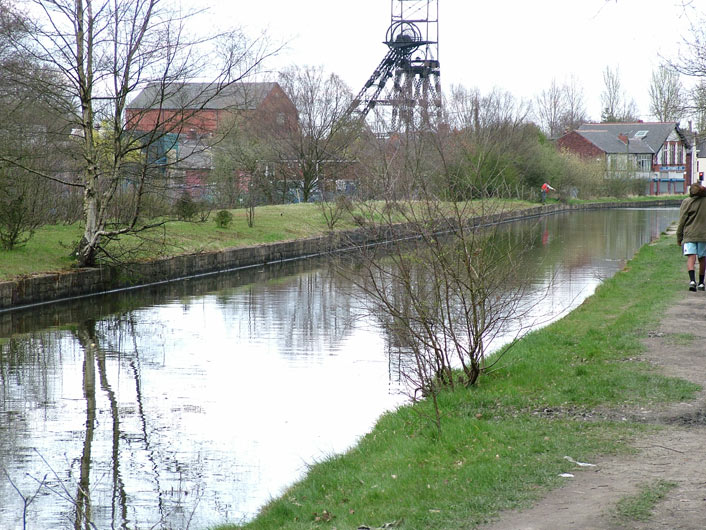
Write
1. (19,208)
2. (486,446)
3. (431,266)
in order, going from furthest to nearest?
1. (19,208)
2. (431,266)
3. (486,446)

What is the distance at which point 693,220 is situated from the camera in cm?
1313

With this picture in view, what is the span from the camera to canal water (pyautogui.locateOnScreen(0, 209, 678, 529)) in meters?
6.97

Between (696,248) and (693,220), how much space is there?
1.59ft

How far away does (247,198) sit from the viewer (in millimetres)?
33875

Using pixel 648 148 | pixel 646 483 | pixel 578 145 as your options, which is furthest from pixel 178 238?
pixel 648 148

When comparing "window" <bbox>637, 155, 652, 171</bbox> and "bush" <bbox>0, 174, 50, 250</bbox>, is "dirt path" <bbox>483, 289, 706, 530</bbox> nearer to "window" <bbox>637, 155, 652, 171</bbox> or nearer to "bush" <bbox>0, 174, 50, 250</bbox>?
"bush" <bbox>0, 174, 50, 250</bbox>

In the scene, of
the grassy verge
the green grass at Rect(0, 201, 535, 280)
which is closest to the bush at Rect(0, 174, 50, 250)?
the green grass at Rect(0, 201, 535, 280)

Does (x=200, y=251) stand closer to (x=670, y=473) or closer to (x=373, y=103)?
(x=670, y=473)

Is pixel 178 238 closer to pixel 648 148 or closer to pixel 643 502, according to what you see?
pixel 643 502

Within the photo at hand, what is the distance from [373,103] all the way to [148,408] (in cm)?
3548

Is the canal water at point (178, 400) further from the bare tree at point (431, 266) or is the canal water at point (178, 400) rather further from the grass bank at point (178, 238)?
the grass bank at point (178, 238)

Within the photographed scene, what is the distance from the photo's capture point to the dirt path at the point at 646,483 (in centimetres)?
473

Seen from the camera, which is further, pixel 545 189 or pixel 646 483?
pixel 545 189

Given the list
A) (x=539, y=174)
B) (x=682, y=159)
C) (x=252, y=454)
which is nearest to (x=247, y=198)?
(x=252, y=454)
